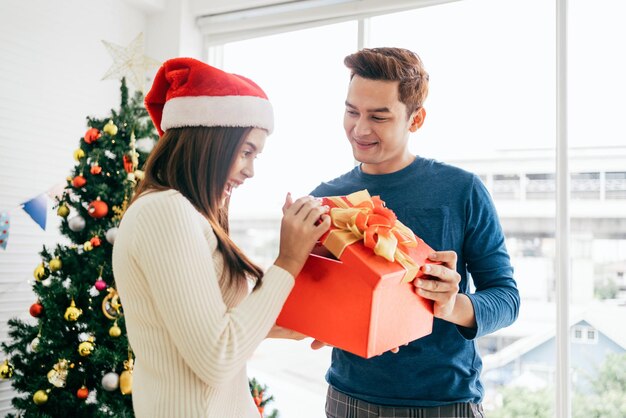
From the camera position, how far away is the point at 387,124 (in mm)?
1487

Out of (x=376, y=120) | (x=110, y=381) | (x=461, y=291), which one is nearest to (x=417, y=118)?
(x=376, y=120)

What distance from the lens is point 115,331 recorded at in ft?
7.10

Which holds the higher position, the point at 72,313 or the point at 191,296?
the point at 191,296

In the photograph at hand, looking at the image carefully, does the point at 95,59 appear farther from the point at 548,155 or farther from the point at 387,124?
the point at 548,155

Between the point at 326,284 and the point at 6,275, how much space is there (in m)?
2.18

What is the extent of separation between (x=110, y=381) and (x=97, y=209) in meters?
0.70

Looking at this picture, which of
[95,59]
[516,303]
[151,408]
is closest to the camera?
[151,408]

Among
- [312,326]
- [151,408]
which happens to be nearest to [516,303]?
[312,326]

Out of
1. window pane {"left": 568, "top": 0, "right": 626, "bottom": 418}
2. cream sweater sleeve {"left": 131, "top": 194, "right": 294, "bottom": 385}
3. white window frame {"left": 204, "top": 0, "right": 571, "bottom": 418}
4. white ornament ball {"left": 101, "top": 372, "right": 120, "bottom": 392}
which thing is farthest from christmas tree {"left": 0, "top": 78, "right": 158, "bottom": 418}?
window pane {"left": 568, "top": 0, "right": 626, "bottom": 418}

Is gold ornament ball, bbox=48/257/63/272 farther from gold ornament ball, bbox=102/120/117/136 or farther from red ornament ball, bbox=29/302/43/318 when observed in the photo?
gold ornament ball, bbox=102/120/117/136

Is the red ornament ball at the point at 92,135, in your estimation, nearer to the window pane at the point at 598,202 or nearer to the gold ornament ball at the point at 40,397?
the gold ornament ball at the point at 40,397

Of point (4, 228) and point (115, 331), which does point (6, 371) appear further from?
point (4, 228)

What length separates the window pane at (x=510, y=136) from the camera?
2.29 m

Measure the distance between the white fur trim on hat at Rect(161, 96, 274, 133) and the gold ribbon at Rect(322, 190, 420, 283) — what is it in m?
0.28
